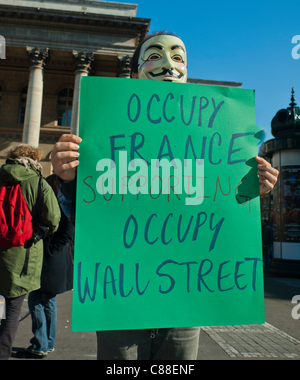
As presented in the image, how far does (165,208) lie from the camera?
4.57 feet

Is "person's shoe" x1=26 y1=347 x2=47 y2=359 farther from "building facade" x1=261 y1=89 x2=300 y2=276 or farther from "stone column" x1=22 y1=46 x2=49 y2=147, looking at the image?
"stone column" x1=22 y1=46 x2=49 y2=147

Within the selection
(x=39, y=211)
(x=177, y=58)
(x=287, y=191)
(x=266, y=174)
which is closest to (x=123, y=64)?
(x=287, y=191)

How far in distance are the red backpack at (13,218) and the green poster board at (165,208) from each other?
1.56 m

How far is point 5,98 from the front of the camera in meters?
21.1

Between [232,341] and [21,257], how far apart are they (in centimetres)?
275

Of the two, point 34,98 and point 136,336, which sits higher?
point 34,98

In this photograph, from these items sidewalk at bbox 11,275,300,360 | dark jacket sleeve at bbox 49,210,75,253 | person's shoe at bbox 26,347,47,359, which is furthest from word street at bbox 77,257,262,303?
person's shoe at bbox 26,347,47,359

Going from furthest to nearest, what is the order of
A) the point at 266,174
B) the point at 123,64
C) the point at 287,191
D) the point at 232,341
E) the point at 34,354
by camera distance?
the point at 123,64, the point at 287,191, the point at 232,341, the point at 34,354, the point at 266,174

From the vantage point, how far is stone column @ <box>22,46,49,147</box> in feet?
59.4

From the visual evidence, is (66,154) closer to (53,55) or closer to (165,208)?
(165,208)

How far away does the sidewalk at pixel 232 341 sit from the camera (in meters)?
3.23

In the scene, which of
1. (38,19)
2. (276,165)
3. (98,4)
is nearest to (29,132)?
(38,19)

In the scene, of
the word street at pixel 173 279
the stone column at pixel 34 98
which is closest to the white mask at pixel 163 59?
the word street at pixel 173 279

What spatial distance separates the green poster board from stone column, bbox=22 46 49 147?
1792 centimetres
